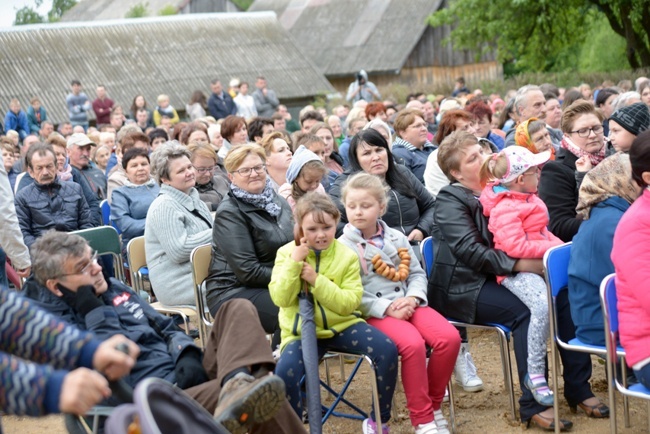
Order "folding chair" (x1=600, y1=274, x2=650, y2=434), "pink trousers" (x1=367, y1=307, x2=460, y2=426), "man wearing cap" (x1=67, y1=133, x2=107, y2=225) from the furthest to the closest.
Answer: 1. "man wearing cap" (x1=67, y1=133, x2=107, y2=225)
2. "pink trousers" (x1=367, y1=307, x2=460, y2=426)
3. "folding chair" (x1=600, y1=274, x2=650, y2=434)

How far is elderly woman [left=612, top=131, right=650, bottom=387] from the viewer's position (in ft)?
14.2

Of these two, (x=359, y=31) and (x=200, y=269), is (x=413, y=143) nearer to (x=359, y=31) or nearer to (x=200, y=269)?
(x=200, y=269)

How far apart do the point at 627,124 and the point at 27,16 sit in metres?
82.8

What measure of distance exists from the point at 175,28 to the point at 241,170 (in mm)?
31500

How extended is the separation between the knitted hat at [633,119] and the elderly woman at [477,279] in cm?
102

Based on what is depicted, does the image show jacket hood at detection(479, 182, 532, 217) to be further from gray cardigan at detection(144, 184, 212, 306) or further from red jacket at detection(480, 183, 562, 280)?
gray cardigan at detection(144, 184, 212, 306)

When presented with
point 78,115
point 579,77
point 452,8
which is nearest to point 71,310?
point 78,115

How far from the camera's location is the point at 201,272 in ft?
20.2

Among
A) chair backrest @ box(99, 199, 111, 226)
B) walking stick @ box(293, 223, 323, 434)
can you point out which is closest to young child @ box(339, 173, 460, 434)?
walking stick @ box(293, 223, 323, 434)

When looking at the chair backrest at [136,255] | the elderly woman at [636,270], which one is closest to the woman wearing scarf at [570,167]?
the elderly woman at [636,270]

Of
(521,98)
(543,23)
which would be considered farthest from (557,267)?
(543,23)

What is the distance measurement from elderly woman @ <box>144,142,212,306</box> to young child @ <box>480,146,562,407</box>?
2.05 m

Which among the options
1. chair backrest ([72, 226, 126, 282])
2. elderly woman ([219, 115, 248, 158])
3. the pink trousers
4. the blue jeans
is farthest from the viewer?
elderly woman ([219, 115, 248, 158])

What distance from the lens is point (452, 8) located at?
32781 millimetres
